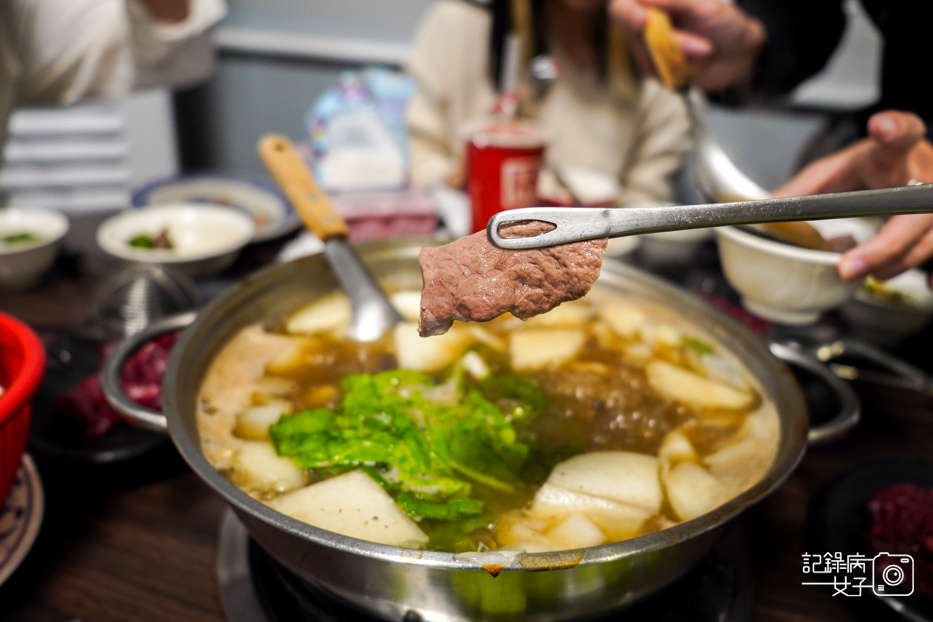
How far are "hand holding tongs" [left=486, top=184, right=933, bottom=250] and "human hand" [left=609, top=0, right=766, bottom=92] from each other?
1.64 meters

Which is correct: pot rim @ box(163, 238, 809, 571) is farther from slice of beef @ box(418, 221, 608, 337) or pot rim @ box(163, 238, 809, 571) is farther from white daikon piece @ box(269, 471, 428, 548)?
slice of beef @ box(418, 221, 608, 337)

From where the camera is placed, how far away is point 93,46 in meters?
2.08

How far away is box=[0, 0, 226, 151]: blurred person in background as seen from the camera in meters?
1.91

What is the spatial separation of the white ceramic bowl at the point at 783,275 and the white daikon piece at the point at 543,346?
44 cm

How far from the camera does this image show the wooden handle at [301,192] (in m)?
1.65

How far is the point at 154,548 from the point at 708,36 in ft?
8.21

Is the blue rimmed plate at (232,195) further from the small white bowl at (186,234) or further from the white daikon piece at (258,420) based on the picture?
the white daikon piece at (258,420)

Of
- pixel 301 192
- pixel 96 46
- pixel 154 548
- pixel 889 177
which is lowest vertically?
pixel 154 548

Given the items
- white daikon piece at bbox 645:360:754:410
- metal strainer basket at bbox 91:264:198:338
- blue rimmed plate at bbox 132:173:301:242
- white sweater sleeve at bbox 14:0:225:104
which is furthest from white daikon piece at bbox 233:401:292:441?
white sweater sleeve at bbox 14:0:225:104

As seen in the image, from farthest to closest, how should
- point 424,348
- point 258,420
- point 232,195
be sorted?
point 232,195, point 424,348, point 258,420

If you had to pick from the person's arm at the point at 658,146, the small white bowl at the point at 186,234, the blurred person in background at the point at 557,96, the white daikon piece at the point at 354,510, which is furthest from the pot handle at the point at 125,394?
the person's arm at the point at 658,146

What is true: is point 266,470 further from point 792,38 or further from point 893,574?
point 792,38

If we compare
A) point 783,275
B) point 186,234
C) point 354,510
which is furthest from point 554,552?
point 186,234

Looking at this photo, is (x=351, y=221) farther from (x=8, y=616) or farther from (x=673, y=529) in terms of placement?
(x=673, y=529)
